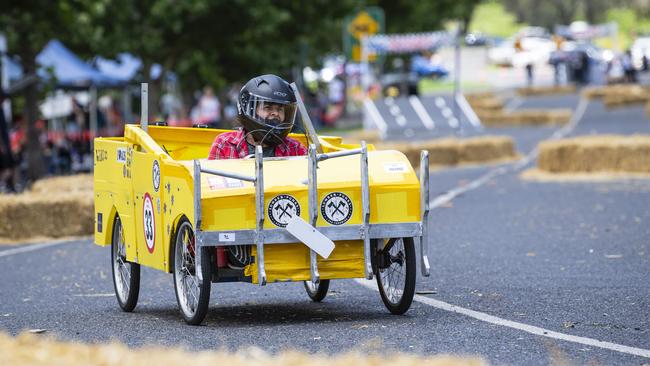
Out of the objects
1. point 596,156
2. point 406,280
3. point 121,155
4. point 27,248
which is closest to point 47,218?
point 27,248

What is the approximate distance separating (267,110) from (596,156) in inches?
640

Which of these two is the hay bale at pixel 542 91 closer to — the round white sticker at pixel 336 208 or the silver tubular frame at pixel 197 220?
the round white sticker at pixel 336 208

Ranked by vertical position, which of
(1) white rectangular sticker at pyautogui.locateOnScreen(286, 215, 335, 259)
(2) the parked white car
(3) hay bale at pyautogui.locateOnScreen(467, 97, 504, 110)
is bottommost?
(1) white rectangular sticker at pyautogui.locateOnScreen(286, 215, 335, 259)

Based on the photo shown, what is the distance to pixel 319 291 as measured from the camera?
10.3 meters

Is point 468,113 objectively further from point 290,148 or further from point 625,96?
point 290,148

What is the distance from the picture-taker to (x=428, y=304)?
9820 millimetres

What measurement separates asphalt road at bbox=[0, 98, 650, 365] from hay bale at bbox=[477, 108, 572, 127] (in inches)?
1151

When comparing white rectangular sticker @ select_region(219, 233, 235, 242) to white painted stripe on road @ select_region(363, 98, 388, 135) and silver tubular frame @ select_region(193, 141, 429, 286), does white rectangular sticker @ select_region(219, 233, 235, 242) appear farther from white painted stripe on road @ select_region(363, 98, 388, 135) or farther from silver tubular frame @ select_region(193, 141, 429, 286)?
white painted stripe on road @ select_region(363, 98, 388, 135)

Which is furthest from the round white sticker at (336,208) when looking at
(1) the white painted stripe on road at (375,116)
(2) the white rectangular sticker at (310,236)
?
(1) the white painted stripe on road at (375,116)

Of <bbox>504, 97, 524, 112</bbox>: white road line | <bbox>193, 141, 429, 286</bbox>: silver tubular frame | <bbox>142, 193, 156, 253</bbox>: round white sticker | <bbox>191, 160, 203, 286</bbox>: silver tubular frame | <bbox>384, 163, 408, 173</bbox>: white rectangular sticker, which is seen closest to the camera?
<bbox>191, 160, 203, 286</bbox>: silver tubular frame

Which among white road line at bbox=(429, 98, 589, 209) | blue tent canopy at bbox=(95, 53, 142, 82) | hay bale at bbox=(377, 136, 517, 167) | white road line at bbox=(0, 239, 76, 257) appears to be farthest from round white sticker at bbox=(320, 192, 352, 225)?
blue tent canopy at bbox=(95, 53, 142, 82)

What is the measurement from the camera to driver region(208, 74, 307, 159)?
971 cm

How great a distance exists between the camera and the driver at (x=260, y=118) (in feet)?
31.9

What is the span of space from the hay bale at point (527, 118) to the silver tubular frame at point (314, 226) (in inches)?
1487
